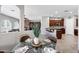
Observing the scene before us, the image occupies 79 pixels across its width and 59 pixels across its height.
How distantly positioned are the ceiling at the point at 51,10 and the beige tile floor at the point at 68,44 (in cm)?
39

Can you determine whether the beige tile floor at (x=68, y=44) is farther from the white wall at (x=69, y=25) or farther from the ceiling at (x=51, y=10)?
the ceiling at (x=51, y=10)

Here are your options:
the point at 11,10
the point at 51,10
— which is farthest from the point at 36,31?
the point at 11,10

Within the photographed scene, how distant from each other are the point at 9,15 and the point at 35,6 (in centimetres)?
44

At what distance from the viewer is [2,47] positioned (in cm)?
207

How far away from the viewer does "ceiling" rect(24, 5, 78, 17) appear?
208 cm

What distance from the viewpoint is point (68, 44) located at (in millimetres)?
2072

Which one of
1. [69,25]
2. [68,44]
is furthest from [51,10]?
[68,44]

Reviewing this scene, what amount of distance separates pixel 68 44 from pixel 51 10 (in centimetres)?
61

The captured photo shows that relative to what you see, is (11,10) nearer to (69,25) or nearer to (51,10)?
(51,10)

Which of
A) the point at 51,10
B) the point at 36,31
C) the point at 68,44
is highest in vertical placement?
the point at 51,10

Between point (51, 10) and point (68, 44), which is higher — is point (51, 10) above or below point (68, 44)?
above

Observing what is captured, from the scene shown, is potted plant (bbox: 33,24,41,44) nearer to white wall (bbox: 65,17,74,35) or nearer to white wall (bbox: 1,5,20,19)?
white wall (bbox: 1,5,20,19)

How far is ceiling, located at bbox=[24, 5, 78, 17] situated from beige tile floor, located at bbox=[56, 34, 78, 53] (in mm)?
386
